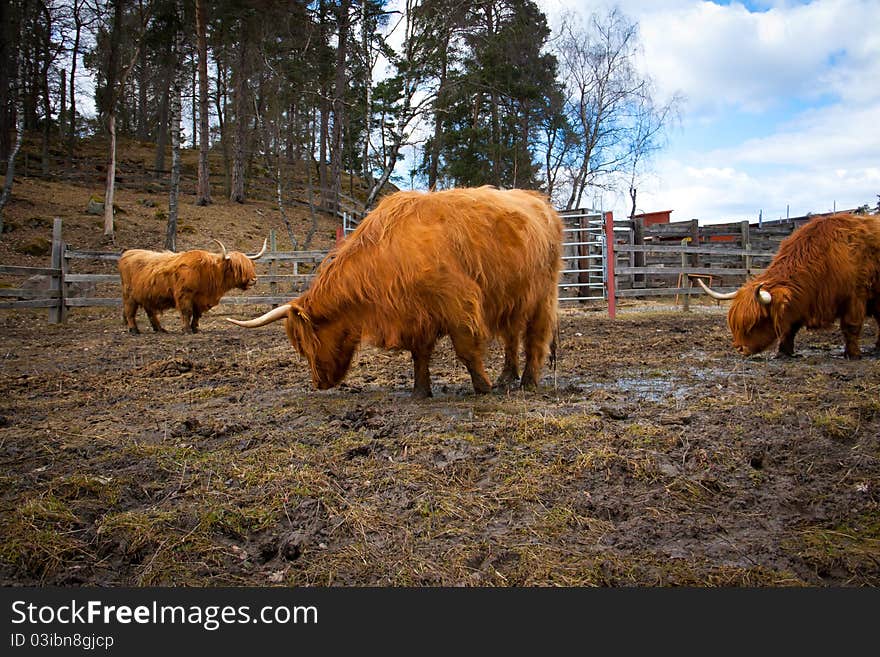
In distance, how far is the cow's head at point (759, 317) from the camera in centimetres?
621

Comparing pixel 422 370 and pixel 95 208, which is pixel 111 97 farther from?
pixel 422 370

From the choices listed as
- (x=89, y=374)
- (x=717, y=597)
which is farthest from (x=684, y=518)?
(x=89, y=374)

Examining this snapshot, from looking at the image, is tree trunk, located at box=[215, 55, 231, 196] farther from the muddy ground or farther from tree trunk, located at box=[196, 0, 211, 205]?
the muddy ground

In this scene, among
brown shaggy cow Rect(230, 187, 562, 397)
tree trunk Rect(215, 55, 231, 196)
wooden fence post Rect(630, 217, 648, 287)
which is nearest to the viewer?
brown shaggy cow Rect(230, 187, 562, 397)

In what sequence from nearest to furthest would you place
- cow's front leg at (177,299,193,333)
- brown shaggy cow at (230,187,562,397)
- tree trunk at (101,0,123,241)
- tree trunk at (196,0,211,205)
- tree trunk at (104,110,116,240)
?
brown shaggy cow at (230,187,562,397)
cow's front leg at (177,299,193,333)
tree trunk at (101,0,123,241)
tree trunk at (196,0,211,205)
tree trunk at (104,110,116,240)

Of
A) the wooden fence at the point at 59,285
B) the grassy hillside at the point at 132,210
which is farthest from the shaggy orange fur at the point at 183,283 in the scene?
the grassy hillside at the point at 132,210

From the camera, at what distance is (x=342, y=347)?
4.71 metres

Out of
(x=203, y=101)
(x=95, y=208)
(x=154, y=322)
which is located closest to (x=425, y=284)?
(x=154, y=322)

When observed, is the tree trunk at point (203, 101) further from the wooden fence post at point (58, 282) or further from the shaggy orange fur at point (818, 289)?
the shaggy orange fur at point (818, 289)

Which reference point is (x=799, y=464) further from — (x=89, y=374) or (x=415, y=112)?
(x=415, y=112)

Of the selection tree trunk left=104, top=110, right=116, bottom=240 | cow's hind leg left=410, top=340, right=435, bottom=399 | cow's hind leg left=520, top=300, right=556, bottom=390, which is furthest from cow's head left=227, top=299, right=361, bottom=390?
tree trunk left=104, top=110, right=116, bottom=240

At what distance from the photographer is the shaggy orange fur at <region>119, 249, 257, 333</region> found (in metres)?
9.95

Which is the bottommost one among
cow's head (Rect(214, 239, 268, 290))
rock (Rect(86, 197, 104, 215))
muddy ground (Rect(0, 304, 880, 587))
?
muddy ground (Rect(0, 304, 880, 587))

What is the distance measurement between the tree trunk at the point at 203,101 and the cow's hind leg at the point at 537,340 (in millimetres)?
17275
